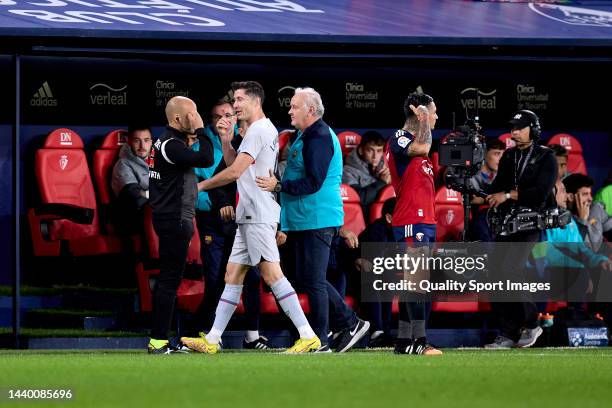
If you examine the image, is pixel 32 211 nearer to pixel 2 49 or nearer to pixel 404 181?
pixel 2 49

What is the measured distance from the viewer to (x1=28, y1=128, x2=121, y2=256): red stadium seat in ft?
48.3

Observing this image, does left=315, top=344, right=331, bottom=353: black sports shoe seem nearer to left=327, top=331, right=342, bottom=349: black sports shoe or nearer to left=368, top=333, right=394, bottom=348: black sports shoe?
left=327, top=331, right=342, bottom=349: black sports shoe

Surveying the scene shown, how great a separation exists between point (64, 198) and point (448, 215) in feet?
12.7

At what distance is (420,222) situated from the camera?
36.4ft

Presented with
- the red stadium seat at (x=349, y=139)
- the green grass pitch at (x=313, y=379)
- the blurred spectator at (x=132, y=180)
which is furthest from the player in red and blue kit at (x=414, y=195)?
the red stadium seat at (x=349, y=139)

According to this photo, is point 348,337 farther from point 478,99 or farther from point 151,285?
point 478,99

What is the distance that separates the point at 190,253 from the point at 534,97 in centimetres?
515

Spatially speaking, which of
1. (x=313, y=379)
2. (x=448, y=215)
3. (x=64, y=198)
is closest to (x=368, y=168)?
(x=448, y=215)

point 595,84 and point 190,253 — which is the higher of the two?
point 595,84

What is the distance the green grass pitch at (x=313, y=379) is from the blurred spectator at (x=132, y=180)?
319 cm

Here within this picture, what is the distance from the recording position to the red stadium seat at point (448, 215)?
14773mm

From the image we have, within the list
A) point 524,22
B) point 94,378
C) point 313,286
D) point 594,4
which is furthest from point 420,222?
point 594,4

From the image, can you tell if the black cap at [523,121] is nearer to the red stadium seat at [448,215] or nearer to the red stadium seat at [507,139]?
the red stadium seat at [448,215]

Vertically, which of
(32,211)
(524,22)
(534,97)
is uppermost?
(524,22)
